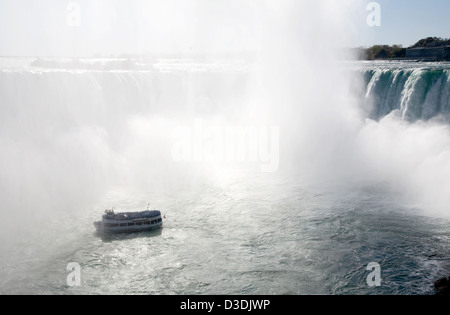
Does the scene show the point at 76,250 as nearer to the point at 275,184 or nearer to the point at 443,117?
the point at 275,184

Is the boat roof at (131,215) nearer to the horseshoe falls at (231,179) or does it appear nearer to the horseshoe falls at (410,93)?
the horseshoe falls at (231,179)

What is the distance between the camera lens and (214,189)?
3069 centimetres

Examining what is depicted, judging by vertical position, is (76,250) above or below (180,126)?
below

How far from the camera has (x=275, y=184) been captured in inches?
1246

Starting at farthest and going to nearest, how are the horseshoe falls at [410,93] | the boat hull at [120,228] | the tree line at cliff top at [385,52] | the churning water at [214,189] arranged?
the tree line at cliff top at [385,52] < the horseshoe falls at [410,93] < the boat hull at [120,228] < the churning water at [214,189]

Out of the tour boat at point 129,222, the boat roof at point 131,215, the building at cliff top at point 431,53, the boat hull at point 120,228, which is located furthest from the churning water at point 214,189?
the building at cliff top at point 431,53

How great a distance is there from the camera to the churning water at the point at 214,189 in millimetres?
18328

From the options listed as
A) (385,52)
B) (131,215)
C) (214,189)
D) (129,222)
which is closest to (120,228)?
(129,222)

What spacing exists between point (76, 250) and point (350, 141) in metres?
29.1

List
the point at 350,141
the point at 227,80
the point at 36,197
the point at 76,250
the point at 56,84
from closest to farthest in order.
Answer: the point at 76,250 < the point at 36,197 < the point at 350,141 < the point at 56,84 < the point at 227,80

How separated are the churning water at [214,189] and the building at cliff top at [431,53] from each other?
27570 millimetres

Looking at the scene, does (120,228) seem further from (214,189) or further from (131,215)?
(214,189)

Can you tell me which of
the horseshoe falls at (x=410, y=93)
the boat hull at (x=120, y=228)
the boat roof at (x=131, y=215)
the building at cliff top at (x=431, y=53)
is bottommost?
the boat hull at (x=120, y=228)

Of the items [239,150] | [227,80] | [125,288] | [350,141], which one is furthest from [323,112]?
[125,288]
